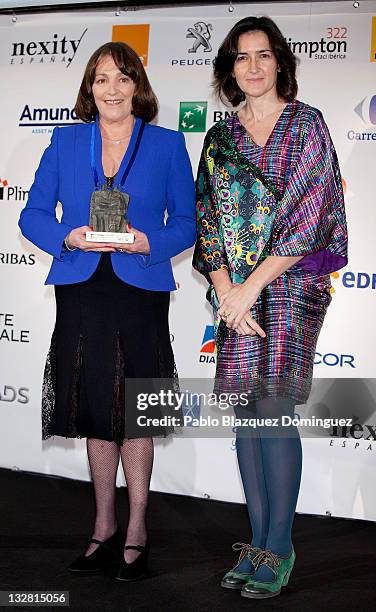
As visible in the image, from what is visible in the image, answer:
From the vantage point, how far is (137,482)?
106 inches

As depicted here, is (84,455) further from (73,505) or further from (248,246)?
(248,246)

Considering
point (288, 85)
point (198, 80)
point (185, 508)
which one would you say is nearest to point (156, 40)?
point (198, 80)

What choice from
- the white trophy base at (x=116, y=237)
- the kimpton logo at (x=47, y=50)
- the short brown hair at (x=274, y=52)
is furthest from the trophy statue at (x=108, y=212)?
the kimpton logo at (x=47, y=50)

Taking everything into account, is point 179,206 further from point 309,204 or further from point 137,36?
point 137,36

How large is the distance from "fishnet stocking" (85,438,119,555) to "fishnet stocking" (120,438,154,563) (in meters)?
0.06

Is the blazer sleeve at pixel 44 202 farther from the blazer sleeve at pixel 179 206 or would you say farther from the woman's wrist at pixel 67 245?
the blazer sleeve at pixel 179 206

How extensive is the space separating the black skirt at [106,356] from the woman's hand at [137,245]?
119mm

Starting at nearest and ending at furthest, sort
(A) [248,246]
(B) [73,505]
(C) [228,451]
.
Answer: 1. (A) [248,246]
2. (B) [73,505]
3. (C) [228,451]

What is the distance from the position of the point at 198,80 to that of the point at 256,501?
2.11m

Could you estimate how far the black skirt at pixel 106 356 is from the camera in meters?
2.62

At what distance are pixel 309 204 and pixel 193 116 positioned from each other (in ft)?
5.11

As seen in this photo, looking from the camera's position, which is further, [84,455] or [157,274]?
[84,455]

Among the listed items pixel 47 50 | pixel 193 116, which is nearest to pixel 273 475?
pixel 193 116

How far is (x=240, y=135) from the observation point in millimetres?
2590
